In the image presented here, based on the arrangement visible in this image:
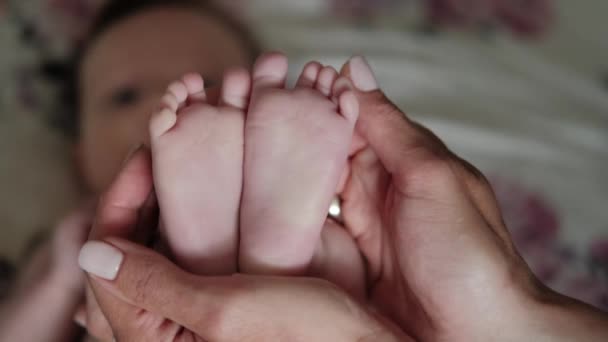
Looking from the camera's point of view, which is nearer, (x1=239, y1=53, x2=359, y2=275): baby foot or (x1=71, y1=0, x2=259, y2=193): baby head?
(x1=239, y1=53, x2=359, y2=275): baby foot

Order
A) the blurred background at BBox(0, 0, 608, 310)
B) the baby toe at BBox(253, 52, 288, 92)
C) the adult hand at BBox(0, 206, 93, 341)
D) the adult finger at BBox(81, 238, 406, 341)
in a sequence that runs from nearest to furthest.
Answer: the adult finger at BBox(81, 238, 406, 341) < the baby toe at BBox(253, 52, 288, 92) < the adult hand at BBox(0, 206, 93, 341) < the blurred background at BBox(0, 0, 608, 310)

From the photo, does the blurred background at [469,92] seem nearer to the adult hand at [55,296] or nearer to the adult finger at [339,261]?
the adult hand at [55,296]

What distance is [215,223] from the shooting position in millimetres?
604

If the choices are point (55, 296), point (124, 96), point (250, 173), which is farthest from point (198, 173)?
point (124, 96)

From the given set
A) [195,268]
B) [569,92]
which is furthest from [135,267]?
[569,92]

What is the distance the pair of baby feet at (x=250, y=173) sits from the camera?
58 cm

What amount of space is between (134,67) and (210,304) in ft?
2.16

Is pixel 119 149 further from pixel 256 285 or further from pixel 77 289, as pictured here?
pixel 256 285

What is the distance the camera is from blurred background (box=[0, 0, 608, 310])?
98 centimetres

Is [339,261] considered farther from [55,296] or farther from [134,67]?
[134,67]

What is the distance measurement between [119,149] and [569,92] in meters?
0.83

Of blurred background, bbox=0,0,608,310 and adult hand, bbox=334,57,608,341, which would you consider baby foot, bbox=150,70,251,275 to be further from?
blurred background, bbox=0,0,608,310

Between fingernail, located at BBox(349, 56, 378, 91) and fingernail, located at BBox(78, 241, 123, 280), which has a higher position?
fingernail, located at BBox(349, 56, 378, 91)

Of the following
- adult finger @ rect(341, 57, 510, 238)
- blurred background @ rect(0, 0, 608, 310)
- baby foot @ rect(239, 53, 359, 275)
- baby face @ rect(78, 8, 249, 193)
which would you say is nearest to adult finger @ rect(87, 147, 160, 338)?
baby foot @ rect(239, 53, 359, 275)
